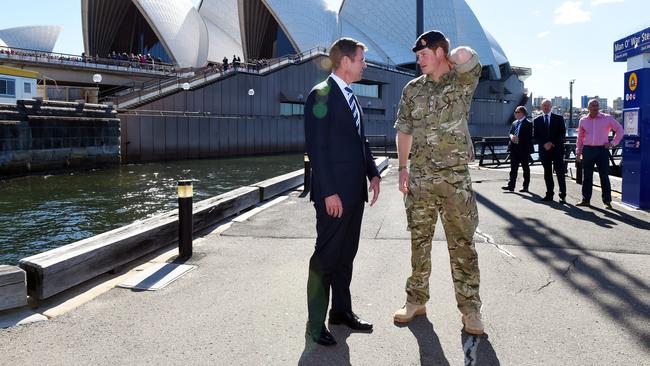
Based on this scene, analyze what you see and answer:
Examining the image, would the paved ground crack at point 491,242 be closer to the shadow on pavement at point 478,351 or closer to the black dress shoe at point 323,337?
the shadow on pavement at point 478,351

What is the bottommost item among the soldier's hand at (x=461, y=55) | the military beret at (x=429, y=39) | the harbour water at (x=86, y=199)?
the harbour water at (x=86, y=199)

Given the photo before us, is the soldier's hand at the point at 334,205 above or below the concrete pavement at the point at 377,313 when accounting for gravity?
above

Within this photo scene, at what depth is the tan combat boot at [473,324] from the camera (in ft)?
10.4

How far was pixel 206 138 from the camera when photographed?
30969mm

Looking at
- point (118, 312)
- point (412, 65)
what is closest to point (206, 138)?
point (118, 312)

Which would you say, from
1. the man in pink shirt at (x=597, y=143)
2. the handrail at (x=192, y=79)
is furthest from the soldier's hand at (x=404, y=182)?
the handrail at (x=192, y=79)

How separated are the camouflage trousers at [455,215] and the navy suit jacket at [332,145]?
47 centimetres

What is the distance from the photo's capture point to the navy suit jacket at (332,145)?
118 inches

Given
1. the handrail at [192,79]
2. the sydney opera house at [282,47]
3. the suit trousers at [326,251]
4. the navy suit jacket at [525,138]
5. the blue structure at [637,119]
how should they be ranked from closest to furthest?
the suit trousers at [326,251] → the blue structure at [637,119] → the navy suit jacket at [525,138] → the handrail at [192,79] → the sydney opera house at [282,47]

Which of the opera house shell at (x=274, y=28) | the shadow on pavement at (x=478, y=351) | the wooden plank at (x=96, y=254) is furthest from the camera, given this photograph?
the opera house shell at (x=274, y=28)

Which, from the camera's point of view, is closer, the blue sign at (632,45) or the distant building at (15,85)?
the blue sign at (632,45)

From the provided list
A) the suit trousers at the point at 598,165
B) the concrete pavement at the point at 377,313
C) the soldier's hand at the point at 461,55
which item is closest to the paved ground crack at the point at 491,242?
the concrete pavement at the point at 377,313

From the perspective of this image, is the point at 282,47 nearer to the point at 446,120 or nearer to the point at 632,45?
the point at 632,45

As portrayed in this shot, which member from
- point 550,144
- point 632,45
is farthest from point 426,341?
point 632,45
